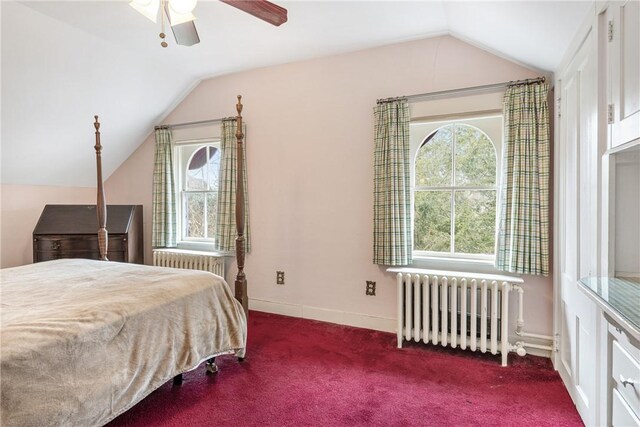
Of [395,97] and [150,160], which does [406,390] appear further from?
[150,160]

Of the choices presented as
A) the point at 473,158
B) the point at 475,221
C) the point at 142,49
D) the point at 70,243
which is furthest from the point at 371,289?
the point at 70,243

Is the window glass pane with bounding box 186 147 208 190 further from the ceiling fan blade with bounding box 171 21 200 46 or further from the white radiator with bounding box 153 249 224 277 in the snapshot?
the ceiling fan blade with bounding box 171 21 200 46

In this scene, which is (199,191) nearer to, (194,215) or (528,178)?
(194,215)

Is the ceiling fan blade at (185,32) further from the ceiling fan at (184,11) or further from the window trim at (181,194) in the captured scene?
the window trim at (181,194)

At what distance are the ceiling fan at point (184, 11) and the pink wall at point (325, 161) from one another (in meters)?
A: 1.12

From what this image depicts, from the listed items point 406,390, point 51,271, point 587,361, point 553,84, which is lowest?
point 406,390

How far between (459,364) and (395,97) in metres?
2.27

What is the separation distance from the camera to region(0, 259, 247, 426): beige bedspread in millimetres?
1269

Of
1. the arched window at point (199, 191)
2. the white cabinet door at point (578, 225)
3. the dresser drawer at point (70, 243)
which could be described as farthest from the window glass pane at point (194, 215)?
the white cabinet door at point (578, 225)

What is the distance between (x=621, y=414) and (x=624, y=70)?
127 centimetres

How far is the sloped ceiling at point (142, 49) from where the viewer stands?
230 centimetres

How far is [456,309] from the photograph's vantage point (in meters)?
2.63

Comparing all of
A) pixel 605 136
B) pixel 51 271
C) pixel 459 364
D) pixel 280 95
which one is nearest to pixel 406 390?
pixel 459 364

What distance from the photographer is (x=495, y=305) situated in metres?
2.50
